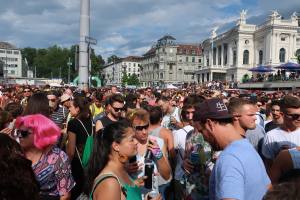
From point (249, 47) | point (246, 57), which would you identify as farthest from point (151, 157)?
point (246, 57)

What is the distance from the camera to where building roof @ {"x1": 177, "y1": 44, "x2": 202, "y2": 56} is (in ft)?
455

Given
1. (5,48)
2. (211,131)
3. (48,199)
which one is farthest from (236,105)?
(5,48)

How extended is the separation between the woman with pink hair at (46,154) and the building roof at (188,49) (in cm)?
13595

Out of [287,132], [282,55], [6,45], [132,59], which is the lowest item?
[287,132]

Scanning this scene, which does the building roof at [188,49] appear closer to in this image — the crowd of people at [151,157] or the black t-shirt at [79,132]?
the black t-shirt at [79,132]

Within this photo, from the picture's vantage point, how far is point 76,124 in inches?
219

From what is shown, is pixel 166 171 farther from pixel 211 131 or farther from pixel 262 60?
pixel 262 60

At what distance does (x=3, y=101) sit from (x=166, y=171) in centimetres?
796

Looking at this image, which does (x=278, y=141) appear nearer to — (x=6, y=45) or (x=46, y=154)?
(x=46, y=154)

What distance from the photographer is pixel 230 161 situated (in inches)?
96.0

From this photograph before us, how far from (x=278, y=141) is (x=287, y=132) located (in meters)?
0.17

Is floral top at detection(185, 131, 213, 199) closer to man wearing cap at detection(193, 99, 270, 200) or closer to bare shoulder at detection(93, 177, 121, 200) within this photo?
man wearing cap at detection(193, 99, 270, 200)

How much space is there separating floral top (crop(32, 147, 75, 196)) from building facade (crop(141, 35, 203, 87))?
12966 centimetres

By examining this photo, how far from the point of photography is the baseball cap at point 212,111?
2.78 meters
